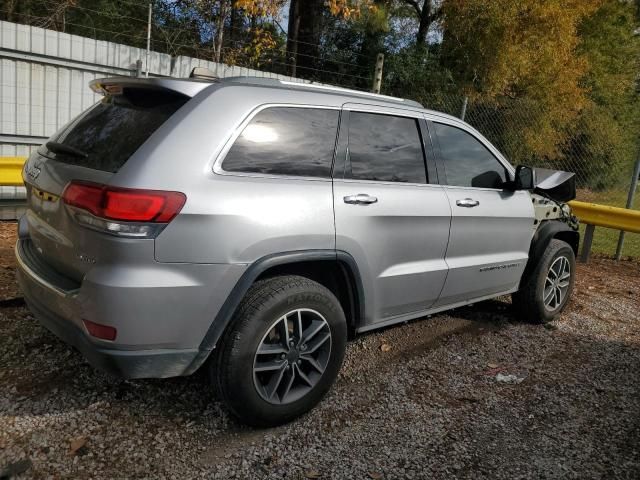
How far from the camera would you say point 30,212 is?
312cm

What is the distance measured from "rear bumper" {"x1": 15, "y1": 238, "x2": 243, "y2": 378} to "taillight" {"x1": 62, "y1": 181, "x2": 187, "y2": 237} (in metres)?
0.18

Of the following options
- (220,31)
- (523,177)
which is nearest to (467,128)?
(523,177)

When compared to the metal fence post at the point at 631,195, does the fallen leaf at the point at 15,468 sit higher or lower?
lower

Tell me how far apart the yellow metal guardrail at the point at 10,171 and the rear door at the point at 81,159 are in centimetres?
329

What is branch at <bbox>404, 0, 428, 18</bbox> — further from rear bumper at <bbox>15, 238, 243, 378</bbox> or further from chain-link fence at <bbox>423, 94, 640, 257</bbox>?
rear bumper at <bbox>15, 238, 243, 378</bbox>

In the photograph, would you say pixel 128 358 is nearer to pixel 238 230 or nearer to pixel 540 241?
pixel 238 230

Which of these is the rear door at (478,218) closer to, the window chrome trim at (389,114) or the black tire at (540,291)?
the window chrome trim at (389,114)

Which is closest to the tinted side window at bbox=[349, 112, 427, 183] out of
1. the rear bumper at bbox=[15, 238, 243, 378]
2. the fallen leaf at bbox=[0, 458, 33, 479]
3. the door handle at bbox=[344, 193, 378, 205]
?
the door handle at bbox=[344, 193, 378, 205]

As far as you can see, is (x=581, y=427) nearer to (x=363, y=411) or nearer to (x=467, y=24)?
(x=363, y=411)

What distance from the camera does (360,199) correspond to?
3205 mm

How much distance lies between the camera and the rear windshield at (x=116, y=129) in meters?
2.69

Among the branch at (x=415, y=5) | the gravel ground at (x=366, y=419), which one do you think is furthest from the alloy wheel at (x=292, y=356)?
the branch at (x=415, y=5)

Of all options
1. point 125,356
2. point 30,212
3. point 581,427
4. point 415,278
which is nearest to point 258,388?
point 125,356

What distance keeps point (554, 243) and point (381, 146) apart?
2.35 meters
